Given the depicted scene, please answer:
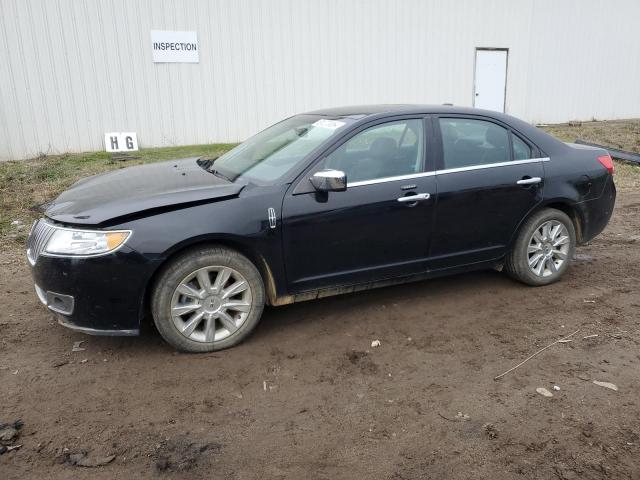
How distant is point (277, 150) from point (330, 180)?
2.76ft

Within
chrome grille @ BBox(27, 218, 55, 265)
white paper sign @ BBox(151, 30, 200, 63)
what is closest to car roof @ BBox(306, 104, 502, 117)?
chrome grille @ BBox(27, 218, 55, 265)

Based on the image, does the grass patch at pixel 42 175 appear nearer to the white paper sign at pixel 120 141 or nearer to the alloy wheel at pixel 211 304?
the white paper sign at pixel 120 141

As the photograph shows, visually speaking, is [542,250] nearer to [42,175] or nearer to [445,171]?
[445,171]

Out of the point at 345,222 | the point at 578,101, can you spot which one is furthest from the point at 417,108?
the point at 578,101

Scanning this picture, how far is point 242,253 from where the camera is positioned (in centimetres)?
384

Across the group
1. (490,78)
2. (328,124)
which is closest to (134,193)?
(328,124)

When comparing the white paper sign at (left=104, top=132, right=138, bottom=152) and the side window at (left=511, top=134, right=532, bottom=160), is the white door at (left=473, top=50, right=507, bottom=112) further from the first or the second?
the side window at (left=511, top=134, right=532, bottom=160)

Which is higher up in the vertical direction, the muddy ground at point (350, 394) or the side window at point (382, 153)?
the side window at point (382, 153)

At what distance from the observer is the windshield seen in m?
4.13

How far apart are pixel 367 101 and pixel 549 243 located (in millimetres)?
9490

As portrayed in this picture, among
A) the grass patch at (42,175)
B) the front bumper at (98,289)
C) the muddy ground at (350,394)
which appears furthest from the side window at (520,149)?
the grass patch at (42,175)

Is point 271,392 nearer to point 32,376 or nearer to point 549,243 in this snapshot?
point 32,376

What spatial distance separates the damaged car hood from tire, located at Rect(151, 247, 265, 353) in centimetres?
40

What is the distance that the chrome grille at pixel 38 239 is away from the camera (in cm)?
361
